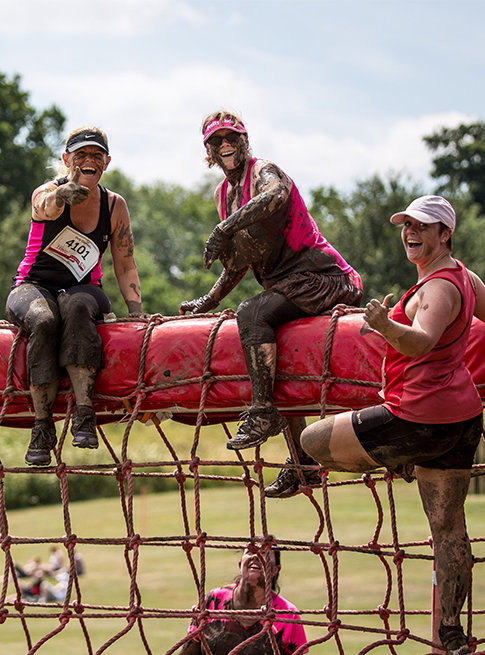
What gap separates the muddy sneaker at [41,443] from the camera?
4.11m

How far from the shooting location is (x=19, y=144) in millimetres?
41531

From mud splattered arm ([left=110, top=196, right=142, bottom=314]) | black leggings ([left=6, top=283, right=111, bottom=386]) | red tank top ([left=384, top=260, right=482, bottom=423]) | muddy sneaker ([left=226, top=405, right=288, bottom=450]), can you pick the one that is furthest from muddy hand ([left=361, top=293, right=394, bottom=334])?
mud splattered arm ([left=110, top=196, right=142, bottom=314])

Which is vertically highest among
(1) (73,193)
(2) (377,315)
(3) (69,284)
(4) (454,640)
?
(1) (73,193)

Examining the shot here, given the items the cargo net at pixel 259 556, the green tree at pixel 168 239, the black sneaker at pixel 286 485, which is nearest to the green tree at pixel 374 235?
the green tree at pixel 168 239

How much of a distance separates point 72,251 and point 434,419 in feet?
6.47

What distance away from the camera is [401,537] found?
719 inches

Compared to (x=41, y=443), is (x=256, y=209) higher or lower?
higher

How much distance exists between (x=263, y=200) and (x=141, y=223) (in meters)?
52.1

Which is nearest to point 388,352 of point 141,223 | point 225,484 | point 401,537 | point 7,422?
point 7,422

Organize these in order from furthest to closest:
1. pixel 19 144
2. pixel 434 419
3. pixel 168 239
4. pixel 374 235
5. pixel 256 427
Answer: pixel 168 239 → pixel 19 144 → pixel 374 235 → pixel 256 427 → pixel 434 419

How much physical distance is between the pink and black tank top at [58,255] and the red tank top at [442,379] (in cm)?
172

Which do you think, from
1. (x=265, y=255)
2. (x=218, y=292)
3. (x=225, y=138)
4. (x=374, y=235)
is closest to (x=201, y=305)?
(x=218, y=292)

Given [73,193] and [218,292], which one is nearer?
[73,193]

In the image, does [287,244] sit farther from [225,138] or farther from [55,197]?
[55,197]
